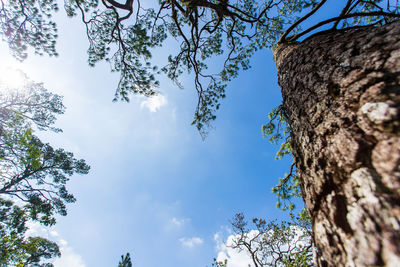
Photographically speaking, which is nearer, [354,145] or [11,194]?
[354,145]

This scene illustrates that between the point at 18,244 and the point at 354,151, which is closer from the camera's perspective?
the point at 354,151

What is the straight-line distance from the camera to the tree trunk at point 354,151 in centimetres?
54

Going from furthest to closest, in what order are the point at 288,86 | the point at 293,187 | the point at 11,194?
the point at 11,194, the point at 293,187, the point at 288,86

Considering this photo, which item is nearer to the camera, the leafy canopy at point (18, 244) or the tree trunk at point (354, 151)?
the tree trunk at point (354, 151)

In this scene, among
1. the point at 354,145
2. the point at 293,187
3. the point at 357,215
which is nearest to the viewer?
the point at 357,215

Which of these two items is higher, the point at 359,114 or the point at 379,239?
the point at 359,114

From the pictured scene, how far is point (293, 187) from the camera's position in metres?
4.19

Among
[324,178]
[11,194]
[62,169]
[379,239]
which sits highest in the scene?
[62,169]

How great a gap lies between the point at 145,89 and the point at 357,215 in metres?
6.10

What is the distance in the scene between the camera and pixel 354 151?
2.37 ft

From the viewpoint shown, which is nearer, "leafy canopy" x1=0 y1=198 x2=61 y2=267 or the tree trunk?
the tree trunk

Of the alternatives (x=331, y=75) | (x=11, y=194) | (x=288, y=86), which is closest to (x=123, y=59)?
(x=288, y=86)

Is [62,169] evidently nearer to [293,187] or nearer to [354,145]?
[293,187]

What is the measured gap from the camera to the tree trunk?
0.54 m
